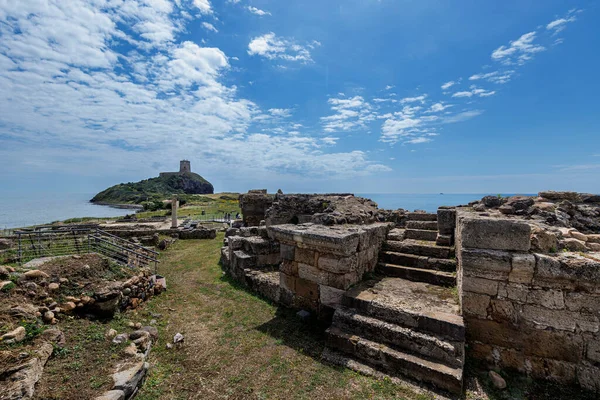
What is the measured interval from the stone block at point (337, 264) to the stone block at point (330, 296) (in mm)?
374

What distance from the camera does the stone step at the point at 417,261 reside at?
554 cm

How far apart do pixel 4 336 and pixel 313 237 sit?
4.63 m

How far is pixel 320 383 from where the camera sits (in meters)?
3.61

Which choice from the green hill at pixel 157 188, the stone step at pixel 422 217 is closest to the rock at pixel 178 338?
the stone step at pixel 422 217

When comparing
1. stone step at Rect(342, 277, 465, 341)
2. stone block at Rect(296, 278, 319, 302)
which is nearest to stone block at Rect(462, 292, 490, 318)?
stone step at Rect(342, 277, 465, 341)

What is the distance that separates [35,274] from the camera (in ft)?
16.9

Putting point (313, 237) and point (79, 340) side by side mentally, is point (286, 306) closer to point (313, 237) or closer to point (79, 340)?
point (313, 237)

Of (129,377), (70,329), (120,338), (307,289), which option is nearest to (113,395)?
(129,377)

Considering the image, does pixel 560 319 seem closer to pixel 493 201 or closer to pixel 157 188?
pixel 493 201

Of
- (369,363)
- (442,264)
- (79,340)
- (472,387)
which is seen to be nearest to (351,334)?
(369,363)

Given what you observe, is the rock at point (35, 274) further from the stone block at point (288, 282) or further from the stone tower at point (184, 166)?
the stone tower at point (184, 166)

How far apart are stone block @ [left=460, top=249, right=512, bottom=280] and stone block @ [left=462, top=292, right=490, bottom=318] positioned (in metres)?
0.31

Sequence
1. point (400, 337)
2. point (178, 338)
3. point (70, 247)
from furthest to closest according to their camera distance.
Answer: point (70, 247) → point (178, 338) → point (400, 337)

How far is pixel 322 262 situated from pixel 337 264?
1.09 ft
